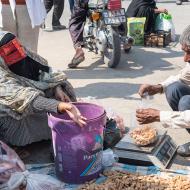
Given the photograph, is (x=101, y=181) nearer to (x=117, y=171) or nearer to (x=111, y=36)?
(x=117, y=171)

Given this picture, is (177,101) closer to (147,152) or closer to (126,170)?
(147,152)

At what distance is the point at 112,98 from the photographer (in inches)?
210

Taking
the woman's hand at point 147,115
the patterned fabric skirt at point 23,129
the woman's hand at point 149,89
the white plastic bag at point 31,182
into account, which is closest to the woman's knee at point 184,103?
the woman's hand at point 149,89

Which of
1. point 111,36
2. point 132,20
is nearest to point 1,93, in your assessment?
point 111,36

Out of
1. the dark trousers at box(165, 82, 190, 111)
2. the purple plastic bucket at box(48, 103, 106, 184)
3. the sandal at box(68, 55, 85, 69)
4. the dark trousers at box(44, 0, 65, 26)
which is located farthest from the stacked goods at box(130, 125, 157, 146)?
the dark trousers at box(44, 0, 65, 26)

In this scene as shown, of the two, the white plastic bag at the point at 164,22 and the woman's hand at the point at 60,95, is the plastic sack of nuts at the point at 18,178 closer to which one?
the woman's hand at the point at 60,95

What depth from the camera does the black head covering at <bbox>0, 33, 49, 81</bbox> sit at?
3428 mm

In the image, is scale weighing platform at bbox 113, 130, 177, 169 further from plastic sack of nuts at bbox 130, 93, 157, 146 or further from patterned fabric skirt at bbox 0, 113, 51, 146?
patterned fabric skirt at bbox 0, 113, 51, 146

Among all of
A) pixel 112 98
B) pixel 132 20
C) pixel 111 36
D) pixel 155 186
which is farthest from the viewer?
pixel 132 20

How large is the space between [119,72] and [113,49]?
32cm

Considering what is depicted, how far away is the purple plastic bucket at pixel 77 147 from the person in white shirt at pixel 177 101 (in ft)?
1.19

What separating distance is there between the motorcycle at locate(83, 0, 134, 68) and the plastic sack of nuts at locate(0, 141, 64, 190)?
3499mm

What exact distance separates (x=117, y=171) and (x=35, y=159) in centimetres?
71

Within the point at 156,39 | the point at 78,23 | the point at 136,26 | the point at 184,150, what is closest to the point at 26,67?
the point at 184,150
